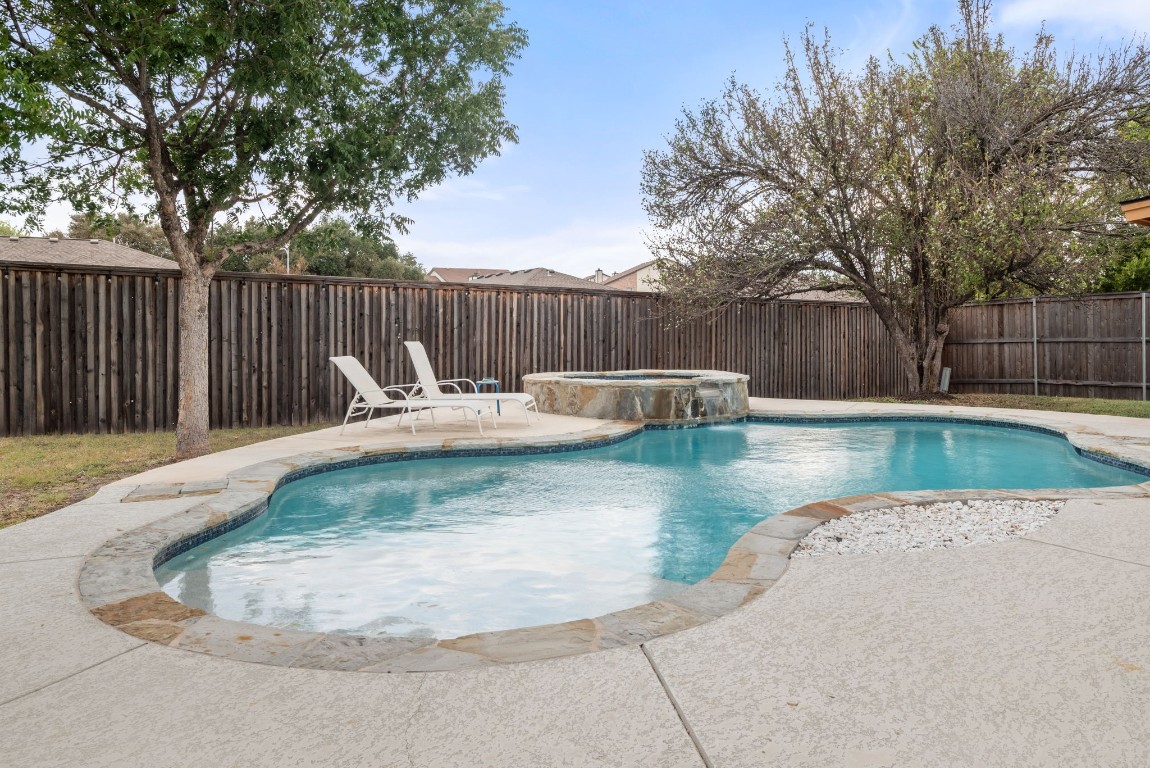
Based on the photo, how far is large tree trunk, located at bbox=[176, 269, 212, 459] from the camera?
19.6 feet

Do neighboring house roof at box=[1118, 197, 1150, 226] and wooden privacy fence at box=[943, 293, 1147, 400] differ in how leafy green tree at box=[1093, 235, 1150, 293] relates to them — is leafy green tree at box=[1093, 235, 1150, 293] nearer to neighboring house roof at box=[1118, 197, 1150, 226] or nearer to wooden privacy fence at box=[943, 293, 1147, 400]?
wooden privacy fence at box=[943, 293, 1147, 400]

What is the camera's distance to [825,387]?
12.2 metres

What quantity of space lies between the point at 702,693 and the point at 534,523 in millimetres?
2447

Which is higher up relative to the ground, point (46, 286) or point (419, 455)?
point (46, 286)

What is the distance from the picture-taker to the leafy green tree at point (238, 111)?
5016 mm

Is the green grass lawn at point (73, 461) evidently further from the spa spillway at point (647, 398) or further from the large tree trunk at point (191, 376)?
the spa spillway at point (647, 398)

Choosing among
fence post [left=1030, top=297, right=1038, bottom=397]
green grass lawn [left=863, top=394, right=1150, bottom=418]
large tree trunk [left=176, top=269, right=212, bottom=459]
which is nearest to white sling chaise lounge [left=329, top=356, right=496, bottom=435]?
large tree trunk [left=176, top=269, right=212, bottom=459]

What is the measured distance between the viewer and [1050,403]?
36.0 feet

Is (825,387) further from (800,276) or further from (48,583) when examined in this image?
(48,583)

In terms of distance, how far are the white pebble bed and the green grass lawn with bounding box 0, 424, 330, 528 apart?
4181 millimetres

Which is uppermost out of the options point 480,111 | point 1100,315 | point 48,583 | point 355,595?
point 480,111

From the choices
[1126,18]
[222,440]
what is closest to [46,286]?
[222,440]

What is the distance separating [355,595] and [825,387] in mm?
10791

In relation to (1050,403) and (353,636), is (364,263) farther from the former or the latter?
(353,636)
